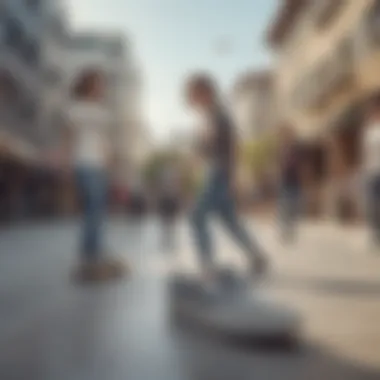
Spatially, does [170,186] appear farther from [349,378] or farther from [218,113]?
[349,378]

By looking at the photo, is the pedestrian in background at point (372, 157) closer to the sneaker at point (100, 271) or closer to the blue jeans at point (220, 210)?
the blue jeans at point (220, 210)

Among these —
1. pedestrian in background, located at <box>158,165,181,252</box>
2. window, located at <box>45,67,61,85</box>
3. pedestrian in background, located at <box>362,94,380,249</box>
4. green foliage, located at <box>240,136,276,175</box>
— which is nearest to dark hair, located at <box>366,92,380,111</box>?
pedestrian in background, located at <box>362,94,380,249</box>

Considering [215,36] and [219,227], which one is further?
[219,227]

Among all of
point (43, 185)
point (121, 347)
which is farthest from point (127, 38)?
point (121, 347)

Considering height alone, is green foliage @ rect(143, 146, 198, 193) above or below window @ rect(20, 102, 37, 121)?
below

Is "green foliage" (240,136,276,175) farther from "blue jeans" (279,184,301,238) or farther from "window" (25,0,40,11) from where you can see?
"window" (25,0,40,11)

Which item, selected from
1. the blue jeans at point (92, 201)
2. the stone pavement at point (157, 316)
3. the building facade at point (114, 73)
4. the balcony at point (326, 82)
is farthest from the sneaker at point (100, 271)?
the balcony at point (326, 82)

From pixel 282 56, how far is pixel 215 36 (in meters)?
0.10

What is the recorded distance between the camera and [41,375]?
3.06ft

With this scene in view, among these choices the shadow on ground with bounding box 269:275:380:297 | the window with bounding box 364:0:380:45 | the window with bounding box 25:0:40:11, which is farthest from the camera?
the shadow on ground with bounding box 269:275:380:297

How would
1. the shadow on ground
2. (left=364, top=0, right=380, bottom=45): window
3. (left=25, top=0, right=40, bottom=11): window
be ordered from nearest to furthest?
1. (left=364, top=0, right=380, bottom=45): window
2. (left=25, top=0, right=40, bottom=11): window
3. the shadow on ground

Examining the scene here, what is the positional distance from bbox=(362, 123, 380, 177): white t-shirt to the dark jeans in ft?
0.05

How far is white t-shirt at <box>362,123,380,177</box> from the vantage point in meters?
0.96

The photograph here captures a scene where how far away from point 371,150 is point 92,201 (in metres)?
0.30
